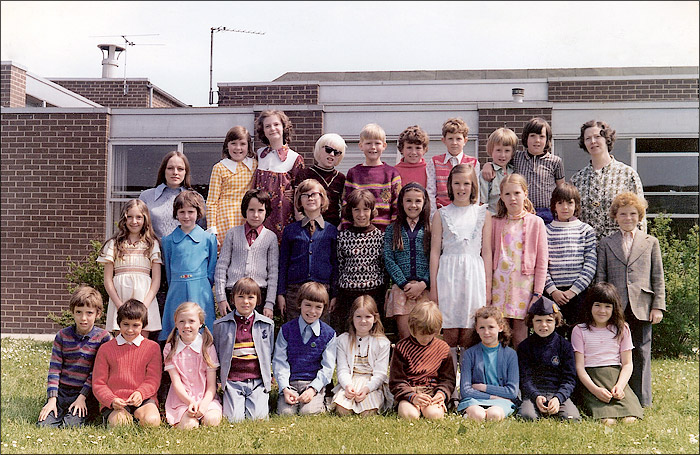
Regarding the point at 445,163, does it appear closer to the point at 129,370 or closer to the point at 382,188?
the point at 382,188

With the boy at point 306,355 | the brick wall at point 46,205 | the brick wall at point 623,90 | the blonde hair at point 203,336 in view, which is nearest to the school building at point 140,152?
the brick wall at point 46,205

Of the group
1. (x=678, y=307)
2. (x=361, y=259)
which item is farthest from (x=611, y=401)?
(x=678, y=307)

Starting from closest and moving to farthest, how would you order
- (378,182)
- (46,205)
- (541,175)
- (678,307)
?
(378,182), (541,175), (678,307), (46,205)

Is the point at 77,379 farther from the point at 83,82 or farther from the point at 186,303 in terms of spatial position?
the point at 83,82

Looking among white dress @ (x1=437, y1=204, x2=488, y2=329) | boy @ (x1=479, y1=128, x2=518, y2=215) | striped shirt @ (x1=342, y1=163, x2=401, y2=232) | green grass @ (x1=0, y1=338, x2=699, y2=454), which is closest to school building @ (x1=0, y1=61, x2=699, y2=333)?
boy @ (x1=479, y1=128, x2=518, y2=215)

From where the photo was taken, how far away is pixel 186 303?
534 centimetres

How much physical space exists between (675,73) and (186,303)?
60.1 feet

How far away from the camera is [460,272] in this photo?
5.43 m

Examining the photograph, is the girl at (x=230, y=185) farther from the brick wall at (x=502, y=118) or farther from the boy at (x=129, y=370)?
the brick wall at (x=502, y=118)

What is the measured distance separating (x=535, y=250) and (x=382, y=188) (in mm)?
1414

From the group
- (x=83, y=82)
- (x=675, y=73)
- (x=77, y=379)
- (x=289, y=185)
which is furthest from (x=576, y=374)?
(x=83, y=82)

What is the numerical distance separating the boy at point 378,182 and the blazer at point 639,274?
1.89 m

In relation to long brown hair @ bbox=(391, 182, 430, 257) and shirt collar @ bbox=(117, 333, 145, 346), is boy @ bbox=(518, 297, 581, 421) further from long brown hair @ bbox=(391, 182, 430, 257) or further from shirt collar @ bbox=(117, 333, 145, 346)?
shirt collar @ bbox=(117, 333, 145, 346)

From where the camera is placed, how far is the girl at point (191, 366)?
5188 mm
